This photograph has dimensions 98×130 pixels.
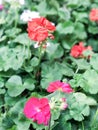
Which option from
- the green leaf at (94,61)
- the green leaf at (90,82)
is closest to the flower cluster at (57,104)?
the green leaf at (90,82)

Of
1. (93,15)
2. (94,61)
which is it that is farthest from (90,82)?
(93,15)

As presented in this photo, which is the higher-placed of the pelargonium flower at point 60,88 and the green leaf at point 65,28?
the pelargonium flower at point 60,88

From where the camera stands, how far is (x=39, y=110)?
118 centimetres

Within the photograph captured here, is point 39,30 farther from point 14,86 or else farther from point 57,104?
point 57,104

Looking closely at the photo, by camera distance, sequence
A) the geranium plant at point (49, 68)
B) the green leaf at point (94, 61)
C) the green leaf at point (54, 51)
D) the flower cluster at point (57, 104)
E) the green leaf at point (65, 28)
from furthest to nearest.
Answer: the green leaf at point (65, 28)
the green leaf at point (54, 51)
the green leaf at point (94, 61)
the geranium plant at point (49, 68)
the flower cluster at point (57, 104)

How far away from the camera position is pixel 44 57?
67.2 inches

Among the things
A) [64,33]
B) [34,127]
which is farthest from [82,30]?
[34,127]

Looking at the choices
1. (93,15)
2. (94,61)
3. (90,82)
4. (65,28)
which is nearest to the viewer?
(90,82)

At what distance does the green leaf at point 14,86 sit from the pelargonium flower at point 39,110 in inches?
9.9

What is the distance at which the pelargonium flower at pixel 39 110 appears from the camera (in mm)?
1164

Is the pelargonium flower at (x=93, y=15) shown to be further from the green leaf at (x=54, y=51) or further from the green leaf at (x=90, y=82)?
the green leaf at (x=90, y=82)

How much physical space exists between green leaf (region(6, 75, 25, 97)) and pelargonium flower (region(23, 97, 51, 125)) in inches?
9.9

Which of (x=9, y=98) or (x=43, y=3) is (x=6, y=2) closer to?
(x=43, y=3)

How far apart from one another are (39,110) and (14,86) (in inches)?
12.7
